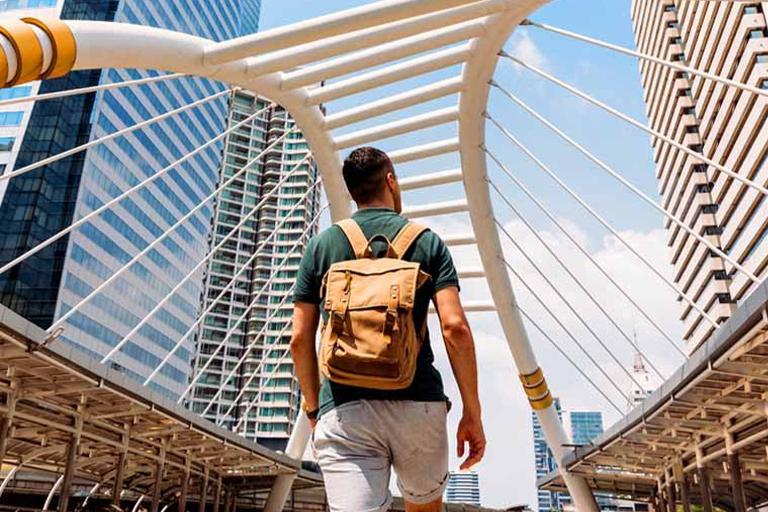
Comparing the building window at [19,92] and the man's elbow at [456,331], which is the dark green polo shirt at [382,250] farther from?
the building window at [19,92]

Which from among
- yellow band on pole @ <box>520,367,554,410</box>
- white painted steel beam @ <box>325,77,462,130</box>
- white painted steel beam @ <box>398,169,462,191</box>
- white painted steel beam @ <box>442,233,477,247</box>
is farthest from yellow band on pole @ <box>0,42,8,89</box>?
yellow band on pole @ <box>520,367,554,410</box>

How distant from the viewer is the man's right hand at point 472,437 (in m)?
2.88

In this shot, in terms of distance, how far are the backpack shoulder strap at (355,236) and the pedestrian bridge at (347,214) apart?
13.9 feet

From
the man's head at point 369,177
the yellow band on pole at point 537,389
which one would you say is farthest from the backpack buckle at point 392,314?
the yellow band on pole at point 537,389

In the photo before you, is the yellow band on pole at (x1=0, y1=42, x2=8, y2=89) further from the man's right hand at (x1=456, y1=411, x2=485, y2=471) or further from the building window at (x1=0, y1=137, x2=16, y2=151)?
the building window at (x1=0, y1=137, x2=16, y2=151)

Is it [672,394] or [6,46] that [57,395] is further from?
[672,394]

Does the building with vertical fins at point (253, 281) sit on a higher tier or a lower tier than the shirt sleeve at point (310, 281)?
higher

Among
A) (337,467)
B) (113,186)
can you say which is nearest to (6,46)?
(337,467)

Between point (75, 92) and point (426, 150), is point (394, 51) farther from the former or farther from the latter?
point (75, 92)

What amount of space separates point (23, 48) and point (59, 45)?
827 millimetres

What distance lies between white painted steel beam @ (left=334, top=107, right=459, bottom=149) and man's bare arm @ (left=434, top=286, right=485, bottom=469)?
1247cm

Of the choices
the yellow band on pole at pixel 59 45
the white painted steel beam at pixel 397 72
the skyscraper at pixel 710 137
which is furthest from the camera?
the skyscraper at pixel 710 137

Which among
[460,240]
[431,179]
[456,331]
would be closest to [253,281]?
[460,240]

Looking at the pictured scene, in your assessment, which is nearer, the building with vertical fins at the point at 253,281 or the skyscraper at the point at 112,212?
the skyscraper at the point at 112,212
